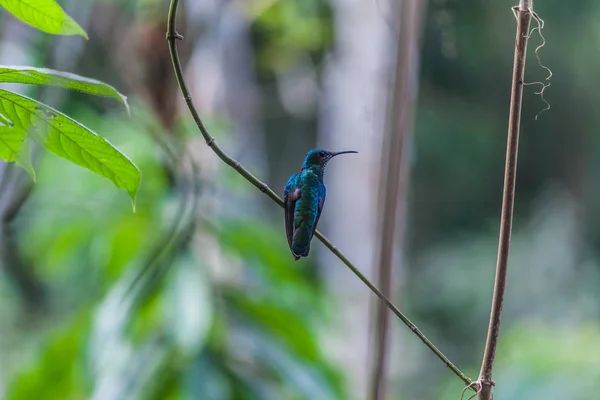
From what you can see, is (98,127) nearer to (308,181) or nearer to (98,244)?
(98,244)

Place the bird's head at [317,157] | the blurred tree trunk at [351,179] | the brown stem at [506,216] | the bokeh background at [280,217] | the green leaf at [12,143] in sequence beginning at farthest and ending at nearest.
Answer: the blurred tree trunk at [351,179] → the bokeh background at [280,217] → the bird's head at [317,157] → the green leaf at [12,143] → the brown stem at [506,216]

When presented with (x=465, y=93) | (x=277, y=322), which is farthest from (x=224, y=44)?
(x=465, y=93)

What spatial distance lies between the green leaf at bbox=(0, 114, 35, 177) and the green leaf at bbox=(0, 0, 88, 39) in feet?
0.33

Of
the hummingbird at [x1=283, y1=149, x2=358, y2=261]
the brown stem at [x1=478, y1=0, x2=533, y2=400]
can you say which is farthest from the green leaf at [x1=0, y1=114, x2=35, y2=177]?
the brown stem at [x1=478, y1=0, x2=533, y2=400]

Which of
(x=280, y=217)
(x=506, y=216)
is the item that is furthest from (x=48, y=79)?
(x=280, y=217)

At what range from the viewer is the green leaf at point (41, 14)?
77cm

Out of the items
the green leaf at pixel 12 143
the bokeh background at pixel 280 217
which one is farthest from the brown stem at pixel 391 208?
the green leaf at pixel 12 143

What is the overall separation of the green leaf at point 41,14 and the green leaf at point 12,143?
102mm

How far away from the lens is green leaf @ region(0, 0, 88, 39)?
771 millimetres

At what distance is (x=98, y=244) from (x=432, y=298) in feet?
24.3

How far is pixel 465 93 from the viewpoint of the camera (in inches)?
372

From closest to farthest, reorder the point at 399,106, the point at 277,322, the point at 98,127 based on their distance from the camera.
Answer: the point at 399,106
the point at 277,322
the point at 98,127

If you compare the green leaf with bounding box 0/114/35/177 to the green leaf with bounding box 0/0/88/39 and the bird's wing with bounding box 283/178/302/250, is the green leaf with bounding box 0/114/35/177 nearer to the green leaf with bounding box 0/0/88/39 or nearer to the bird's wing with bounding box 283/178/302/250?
the green leaf with bounding box 0/0/88/39

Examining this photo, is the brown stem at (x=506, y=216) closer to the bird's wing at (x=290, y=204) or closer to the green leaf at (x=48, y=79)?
the bird's wing at (x=290, y=204)
